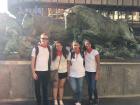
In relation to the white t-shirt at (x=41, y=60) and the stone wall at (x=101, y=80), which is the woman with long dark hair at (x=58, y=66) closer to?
the white t-shirt at (x=41, y=60)

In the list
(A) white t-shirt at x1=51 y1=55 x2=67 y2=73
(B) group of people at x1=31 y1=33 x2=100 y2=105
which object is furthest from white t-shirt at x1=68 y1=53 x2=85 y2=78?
(A) white t-shirt at x1=51 y1=55 x2=67 y2=73

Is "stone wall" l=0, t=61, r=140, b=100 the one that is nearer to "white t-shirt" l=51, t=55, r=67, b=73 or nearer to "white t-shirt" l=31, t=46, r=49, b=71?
"white t-shirt" l=51, t=55, r=67, b=73

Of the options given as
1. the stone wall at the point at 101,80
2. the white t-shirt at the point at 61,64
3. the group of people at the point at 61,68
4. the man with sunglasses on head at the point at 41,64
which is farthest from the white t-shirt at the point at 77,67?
the stone wall at the point at 101,80

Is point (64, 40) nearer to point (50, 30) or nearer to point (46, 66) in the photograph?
point (50, 30)

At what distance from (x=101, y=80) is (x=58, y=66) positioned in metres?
1.69

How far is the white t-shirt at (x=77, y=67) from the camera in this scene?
11469 millimetres

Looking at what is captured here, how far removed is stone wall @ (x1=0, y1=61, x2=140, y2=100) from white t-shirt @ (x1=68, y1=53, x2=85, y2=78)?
34.3 inches

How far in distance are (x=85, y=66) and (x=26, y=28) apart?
9.94 ft

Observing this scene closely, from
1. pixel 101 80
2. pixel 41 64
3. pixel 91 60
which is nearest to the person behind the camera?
pixel 41 64

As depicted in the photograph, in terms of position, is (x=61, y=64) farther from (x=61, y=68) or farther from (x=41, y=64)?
(x=41, y=64)

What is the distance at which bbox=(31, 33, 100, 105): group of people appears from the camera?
10977mm

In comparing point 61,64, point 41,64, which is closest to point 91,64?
point 61,64

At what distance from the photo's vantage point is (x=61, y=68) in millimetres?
11406

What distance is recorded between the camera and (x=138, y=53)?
560 inches
